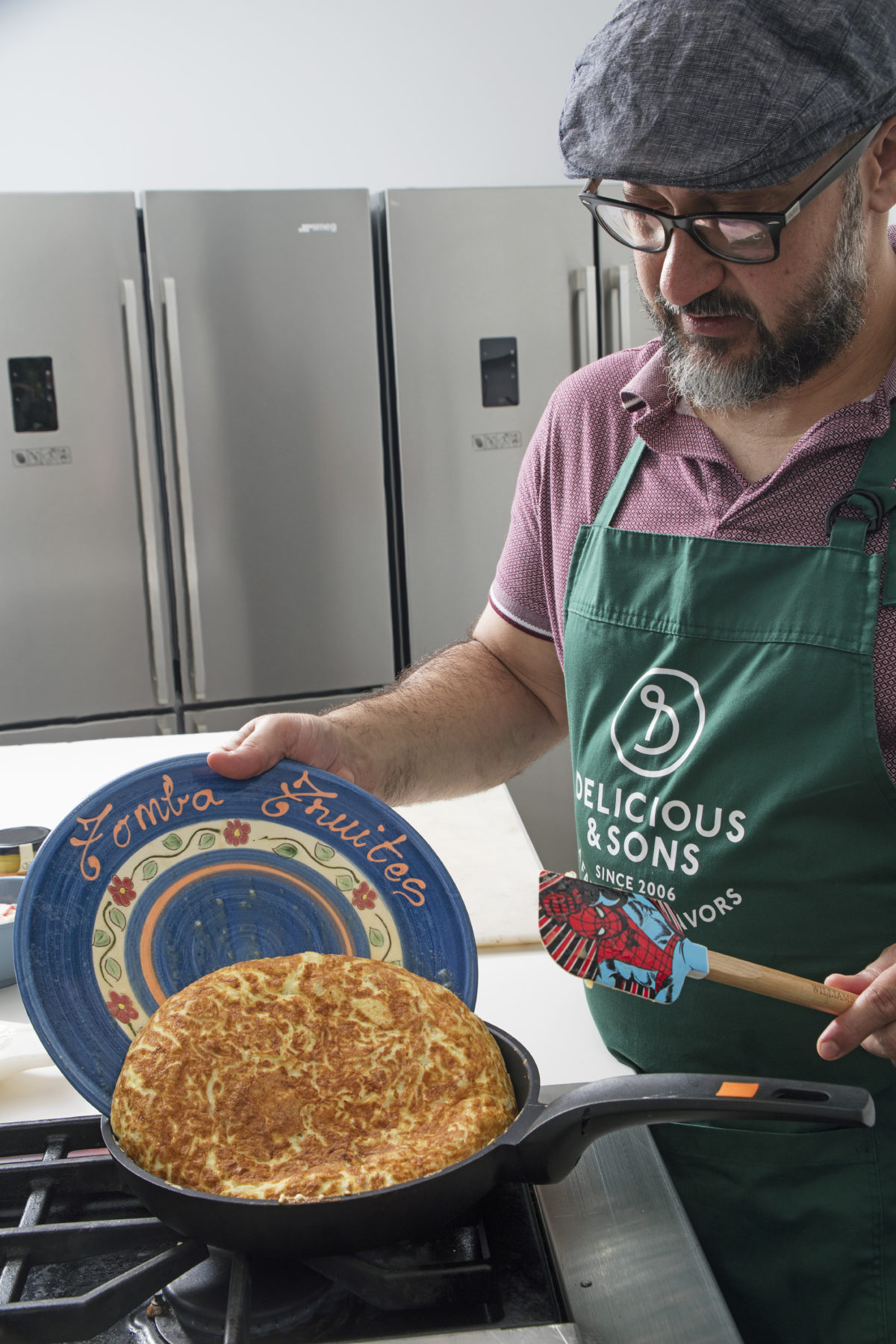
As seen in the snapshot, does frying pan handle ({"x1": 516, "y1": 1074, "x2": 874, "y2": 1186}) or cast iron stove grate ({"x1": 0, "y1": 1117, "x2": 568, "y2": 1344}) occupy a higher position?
frying pan handle ({"x1": 516, "y1": 1074, "x2": 874, "y2": 1186})

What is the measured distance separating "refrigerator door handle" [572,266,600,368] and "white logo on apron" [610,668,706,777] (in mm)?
2198

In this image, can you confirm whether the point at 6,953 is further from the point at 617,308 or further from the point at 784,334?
the point at 617,308

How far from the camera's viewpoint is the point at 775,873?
91 centimetres

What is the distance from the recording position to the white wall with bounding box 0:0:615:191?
3.47m

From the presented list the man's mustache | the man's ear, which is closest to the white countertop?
the man's mustache

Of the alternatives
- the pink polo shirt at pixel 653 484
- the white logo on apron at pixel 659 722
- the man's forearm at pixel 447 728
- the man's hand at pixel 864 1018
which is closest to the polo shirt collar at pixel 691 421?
the pink polo shirt at pixel 653 484

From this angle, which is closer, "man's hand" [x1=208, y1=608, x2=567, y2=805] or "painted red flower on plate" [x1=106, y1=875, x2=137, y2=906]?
"painted red flower on plate" [x1=106, y1=875, x2=137, y2=906]

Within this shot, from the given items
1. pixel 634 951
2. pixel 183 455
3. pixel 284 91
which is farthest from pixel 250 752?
pixel 284 91

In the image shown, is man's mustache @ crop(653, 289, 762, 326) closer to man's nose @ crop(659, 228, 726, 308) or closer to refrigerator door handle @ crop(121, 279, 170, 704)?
man's nose @ crop(659, 228, 726, 308)

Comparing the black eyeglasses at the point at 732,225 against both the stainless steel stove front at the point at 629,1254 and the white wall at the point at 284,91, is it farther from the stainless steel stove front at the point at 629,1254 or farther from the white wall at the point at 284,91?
the white wall at the point at 284,91

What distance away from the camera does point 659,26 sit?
88 centimetres

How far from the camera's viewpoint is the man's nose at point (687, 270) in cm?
94

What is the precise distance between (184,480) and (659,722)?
7.02 ft

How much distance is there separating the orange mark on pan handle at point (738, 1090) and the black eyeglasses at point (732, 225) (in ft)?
2.10
